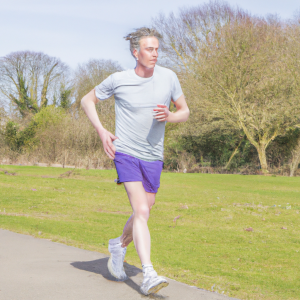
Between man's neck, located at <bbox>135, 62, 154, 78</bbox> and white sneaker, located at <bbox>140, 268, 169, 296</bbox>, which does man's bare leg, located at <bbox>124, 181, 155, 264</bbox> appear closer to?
white sneaker, located at <bbox>140, 268, 169, 296</bbox>

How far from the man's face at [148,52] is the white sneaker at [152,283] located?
5.76ft

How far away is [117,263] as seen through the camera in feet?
13.1

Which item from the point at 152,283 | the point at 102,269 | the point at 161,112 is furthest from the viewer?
the point at 102,269

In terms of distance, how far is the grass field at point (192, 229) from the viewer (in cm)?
475

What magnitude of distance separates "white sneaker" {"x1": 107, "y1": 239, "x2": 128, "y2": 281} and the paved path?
0.23ft

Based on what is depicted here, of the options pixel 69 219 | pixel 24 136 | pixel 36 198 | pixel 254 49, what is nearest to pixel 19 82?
pixel 24 136

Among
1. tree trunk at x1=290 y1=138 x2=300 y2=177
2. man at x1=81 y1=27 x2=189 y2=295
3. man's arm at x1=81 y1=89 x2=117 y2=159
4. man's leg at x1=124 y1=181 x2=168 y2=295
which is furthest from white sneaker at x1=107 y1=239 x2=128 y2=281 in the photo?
tree trunk at x1=290 y1=138 x2=300 y2=177

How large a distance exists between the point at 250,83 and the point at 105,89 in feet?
75.8

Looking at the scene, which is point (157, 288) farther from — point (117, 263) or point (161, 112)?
point (161, 112)

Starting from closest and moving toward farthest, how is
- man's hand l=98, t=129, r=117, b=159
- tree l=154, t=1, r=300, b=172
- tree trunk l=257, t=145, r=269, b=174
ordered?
man's hand l=98, t=129, r=117, b=159
tree l=154, t=1, r=300, b=172
tree trunk l=257, t=145, r=269, b=174

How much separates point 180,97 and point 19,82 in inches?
1654

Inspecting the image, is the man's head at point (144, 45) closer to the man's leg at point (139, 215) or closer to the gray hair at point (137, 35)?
the gray hair at point (137, 35)

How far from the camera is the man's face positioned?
3.79 m

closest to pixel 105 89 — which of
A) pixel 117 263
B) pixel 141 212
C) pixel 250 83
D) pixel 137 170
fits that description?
pixel 137 170
